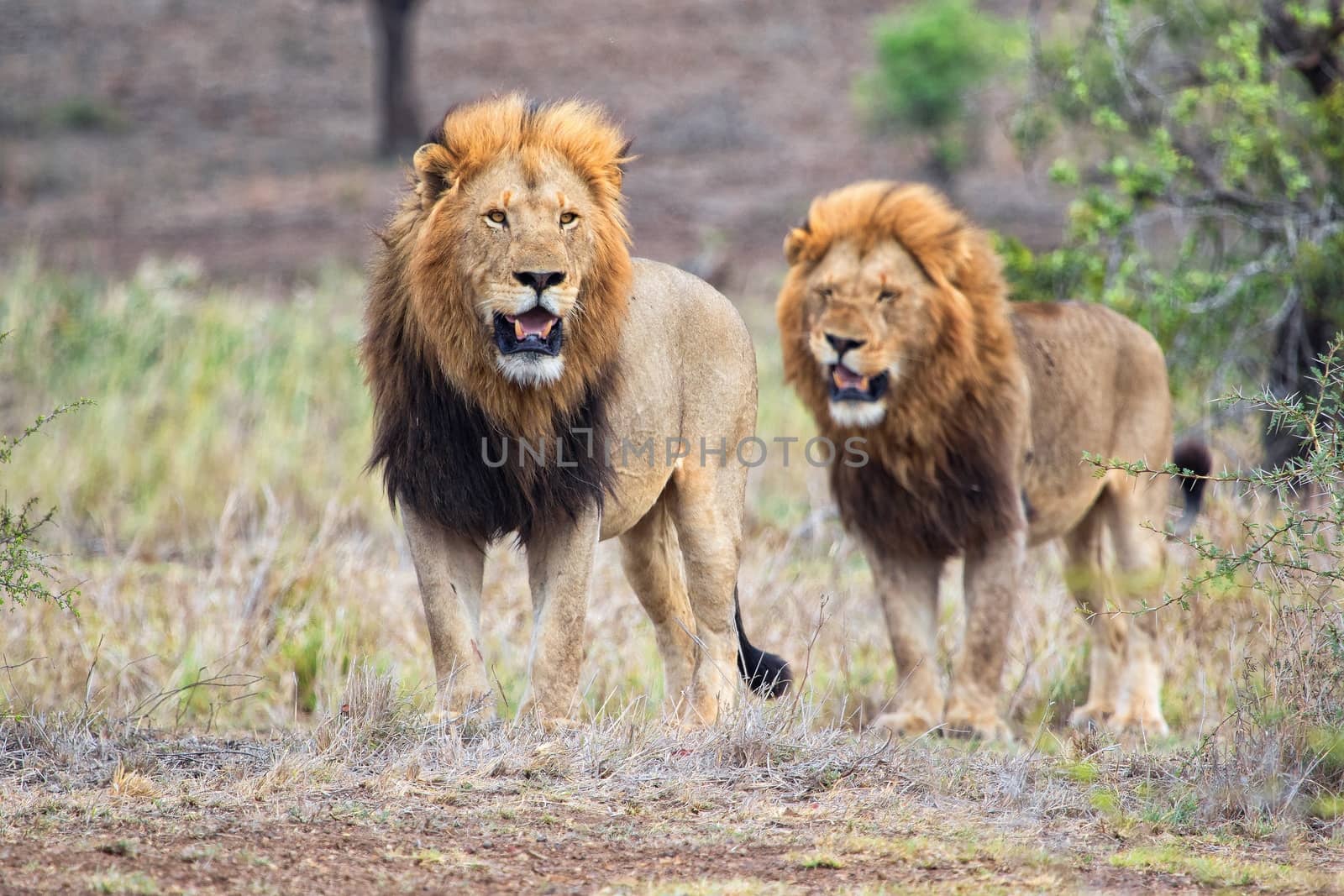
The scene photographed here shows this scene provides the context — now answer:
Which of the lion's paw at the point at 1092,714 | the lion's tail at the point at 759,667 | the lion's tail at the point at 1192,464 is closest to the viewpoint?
the lion's tail at the point at 759,667

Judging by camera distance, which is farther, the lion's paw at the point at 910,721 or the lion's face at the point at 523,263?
the lion's paw at the point at 910,721

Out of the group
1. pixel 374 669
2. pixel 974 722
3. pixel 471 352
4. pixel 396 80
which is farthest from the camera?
pixel 396 80

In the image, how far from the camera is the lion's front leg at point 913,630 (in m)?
5.65

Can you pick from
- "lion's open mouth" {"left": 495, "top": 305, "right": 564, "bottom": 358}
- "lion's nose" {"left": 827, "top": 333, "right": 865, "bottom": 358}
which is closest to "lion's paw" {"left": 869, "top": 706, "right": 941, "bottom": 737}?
"lion's nose" {"left": 827, "top": 333, "right": 865, "bottom": 358}

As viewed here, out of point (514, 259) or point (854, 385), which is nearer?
point (514, 259)

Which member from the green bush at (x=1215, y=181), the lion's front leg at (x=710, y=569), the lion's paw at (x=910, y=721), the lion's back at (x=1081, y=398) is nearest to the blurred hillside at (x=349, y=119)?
the green bush at (x=1215, y=181)


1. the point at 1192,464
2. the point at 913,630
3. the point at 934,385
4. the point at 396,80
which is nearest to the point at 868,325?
the point at 934,385

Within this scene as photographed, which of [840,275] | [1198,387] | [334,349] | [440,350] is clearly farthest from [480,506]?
[334,349]

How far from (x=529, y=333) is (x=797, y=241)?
6.36ft

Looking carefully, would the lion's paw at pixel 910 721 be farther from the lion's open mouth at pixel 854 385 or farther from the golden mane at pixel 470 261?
the golden mane at pixel 470 261

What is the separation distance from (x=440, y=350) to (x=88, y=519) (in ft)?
13.6

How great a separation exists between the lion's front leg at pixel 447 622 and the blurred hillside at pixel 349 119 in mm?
9739

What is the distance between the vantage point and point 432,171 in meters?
4.28

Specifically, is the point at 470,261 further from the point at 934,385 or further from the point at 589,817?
the point at 934,385
